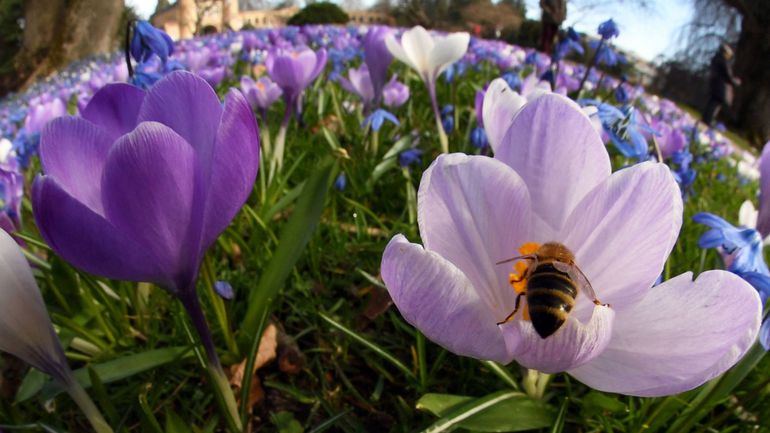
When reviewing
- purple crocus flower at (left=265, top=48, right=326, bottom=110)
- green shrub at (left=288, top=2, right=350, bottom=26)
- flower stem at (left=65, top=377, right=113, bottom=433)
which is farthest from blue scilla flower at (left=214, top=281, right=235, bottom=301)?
green shrub at (left=288, top=2, right=350, bottom=26)

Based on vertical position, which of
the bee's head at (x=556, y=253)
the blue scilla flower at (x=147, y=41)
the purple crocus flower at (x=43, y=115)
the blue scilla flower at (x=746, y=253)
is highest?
the blue scilla flower at (x=147, y=41)

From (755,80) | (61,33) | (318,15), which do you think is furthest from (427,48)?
(318,15)

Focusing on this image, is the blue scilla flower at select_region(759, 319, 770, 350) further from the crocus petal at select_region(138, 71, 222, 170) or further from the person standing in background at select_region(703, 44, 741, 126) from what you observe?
the person standing in background at select_region(703, 44, 741, 126)

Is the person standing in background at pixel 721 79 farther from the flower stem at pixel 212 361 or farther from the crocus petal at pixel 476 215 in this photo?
the flower stem at pixel 212 361

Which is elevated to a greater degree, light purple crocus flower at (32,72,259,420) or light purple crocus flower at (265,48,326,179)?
light purple crocus flower at (32,72,259,420)

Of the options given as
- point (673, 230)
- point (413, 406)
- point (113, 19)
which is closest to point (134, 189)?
point (673, 230)

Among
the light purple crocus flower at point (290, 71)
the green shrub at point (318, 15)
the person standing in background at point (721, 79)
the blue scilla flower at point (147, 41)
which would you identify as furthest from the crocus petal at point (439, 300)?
the green shrub at point (318, 15)
